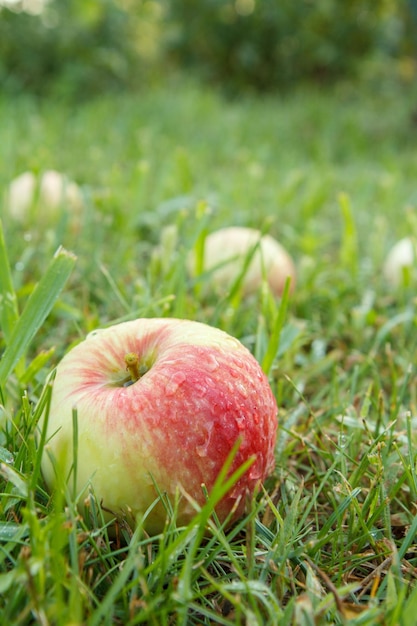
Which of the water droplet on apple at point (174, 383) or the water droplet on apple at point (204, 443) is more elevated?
the water droplet on apple at point (174, 383)

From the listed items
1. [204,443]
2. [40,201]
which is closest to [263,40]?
[40,201]

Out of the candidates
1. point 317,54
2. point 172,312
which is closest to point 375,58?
point 317,54

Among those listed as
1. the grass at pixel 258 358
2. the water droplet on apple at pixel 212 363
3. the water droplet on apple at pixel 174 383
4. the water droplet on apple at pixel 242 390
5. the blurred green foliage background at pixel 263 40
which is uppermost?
the blurred green foliage background at pixel 263 40

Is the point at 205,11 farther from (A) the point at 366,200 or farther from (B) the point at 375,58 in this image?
(A) the point at 366,200

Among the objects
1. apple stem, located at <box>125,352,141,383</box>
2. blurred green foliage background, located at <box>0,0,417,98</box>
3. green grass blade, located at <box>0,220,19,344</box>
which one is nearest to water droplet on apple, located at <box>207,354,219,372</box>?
apple stem, located at <box>125,352,141,383</box>

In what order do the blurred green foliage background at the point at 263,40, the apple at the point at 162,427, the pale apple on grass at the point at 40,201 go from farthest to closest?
1. the blurred green foliage background at the point at 263,40
2. the pale apple on grass at the point at 40,201
3. the apple at the point at 162,427

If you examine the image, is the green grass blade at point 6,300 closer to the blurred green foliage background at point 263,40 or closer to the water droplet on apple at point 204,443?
the water droplet on apple at point 204,443

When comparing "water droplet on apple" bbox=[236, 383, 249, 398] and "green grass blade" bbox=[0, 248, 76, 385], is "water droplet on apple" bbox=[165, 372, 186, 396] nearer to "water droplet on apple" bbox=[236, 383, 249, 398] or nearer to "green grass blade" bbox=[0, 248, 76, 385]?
"water droplet on apple" bbox=[236, 383, 249, 398]

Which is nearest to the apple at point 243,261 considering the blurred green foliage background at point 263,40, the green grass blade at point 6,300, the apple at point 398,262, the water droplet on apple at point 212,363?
the apple at point 398,262
